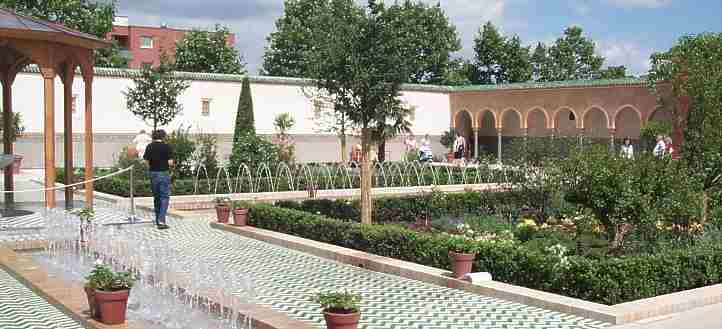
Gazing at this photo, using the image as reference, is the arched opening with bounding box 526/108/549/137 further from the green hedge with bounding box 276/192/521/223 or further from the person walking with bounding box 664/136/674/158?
the green hedge with bounding box 276/192/521/223

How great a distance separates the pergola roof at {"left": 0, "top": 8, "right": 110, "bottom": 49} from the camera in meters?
11.3

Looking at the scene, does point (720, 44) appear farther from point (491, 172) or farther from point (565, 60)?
point (565, 60)

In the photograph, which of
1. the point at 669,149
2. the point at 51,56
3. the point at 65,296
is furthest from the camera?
the point at 669,149

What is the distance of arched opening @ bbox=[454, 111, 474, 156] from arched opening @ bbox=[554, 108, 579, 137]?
395cm

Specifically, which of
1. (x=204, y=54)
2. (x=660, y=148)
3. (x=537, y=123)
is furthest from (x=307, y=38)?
(x=660, y=148)

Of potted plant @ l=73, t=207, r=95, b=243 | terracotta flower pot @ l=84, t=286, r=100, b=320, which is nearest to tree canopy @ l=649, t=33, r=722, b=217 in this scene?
potted plant @ l=73, t=207, r=95, b=243

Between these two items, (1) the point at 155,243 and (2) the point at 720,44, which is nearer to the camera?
(1) the point at 155,243

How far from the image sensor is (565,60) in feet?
157

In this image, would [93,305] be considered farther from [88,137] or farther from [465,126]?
[465,126]

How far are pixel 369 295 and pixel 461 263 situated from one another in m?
1.00

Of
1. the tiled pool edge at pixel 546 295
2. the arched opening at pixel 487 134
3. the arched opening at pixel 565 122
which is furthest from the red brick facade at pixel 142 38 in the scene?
the tiled pool edge at pixel 546 295

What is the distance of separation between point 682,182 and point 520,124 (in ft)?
82.0

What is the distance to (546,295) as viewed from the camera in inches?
294

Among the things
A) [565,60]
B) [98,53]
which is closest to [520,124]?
[565,60]
